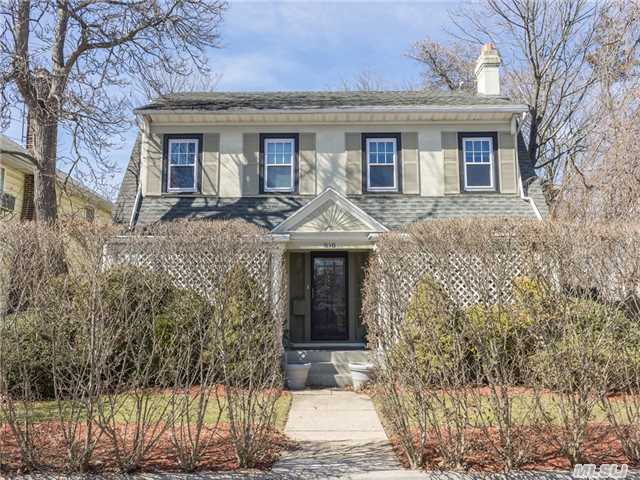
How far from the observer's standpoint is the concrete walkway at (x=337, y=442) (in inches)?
192

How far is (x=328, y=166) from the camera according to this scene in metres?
13.0

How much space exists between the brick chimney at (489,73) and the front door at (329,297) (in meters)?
7.07

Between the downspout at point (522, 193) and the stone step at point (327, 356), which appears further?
the downspout at point (522, 193)

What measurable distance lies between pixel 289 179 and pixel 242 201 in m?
1.39

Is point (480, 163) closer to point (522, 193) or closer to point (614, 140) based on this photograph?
point (522, 193)

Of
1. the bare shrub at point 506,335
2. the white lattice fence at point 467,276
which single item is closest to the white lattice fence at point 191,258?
the white lattice fence at point 467,276

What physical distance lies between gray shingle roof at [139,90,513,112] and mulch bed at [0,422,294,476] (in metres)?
9.22

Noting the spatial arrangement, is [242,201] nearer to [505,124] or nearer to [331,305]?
[331,305]

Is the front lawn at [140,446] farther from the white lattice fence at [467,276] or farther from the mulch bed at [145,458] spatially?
the white lattice fence at [467,276]

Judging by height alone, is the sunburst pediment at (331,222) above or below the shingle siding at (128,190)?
below

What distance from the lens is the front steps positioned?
32.6 ft

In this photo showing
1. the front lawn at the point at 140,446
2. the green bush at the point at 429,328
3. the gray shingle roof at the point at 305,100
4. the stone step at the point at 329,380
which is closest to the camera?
the front lawn at the point at 140,446

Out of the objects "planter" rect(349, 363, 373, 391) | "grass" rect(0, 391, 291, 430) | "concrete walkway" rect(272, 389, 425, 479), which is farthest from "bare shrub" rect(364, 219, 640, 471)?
"planter" rect(349, 363, 373, 391)

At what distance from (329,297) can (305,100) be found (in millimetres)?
5640
